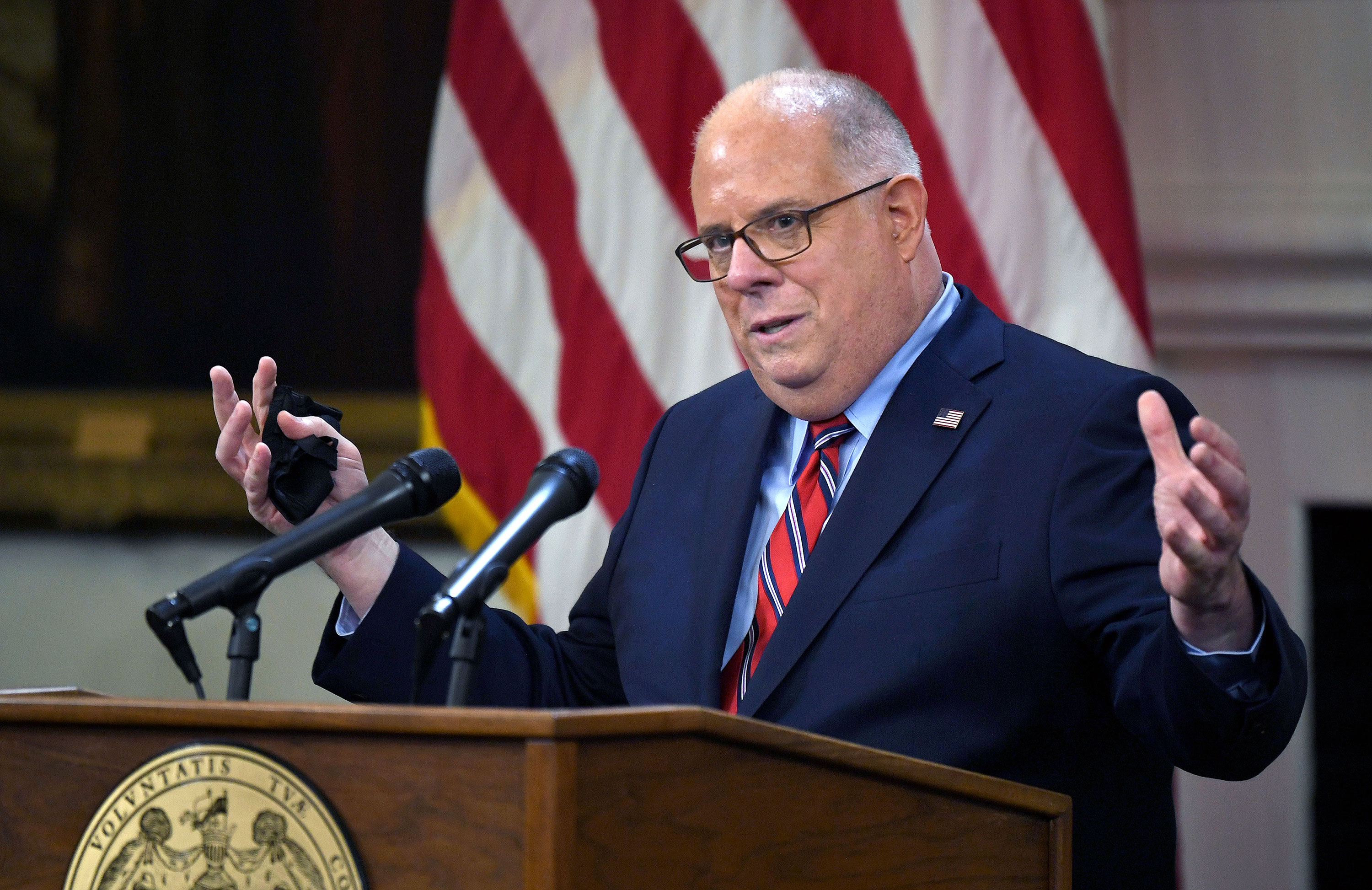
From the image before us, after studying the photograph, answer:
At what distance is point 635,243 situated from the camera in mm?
3002

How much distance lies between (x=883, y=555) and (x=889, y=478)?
10cm

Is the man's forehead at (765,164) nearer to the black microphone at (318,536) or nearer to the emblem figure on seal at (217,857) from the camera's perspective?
the black microphone at (318,536)

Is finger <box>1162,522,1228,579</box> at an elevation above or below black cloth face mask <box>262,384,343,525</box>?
below

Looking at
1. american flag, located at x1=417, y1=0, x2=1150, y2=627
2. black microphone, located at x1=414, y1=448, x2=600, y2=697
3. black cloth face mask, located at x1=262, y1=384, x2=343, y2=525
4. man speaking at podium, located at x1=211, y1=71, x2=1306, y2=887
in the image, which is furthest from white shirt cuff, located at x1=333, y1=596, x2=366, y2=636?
american flag, located at x1=417, y1=0, x2=1150, y2=627

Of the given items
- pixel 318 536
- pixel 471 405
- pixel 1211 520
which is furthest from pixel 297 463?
pixel 471 405

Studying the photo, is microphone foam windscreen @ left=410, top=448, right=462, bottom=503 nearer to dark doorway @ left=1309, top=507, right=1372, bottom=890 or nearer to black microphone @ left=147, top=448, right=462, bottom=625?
black microphone @ left=147, top=448, right=462, bottom=625

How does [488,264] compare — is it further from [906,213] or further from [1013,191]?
[906,213]

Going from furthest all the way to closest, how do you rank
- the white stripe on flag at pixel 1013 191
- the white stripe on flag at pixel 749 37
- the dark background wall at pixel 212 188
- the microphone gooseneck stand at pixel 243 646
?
the dark background wall at pixel 212 188 < the white stripe on flag at pixel 749 37 < the white stripe on flag at pixel 1013 191 < the microphone gooseneck stand at pixel 243 646

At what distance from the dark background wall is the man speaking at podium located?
1.52 meters

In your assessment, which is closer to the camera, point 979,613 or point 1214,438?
point 1214,438

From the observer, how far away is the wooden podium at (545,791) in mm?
924

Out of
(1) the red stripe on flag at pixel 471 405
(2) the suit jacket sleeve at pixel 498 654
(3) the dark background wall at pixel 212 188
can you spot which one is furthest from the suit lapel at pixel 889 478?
(3) the dark background wall at pixel 212 188

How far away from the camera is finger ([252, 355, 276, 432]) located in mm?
1509

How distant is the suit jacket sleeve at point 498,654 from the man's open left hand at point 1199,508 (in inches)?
26.0
